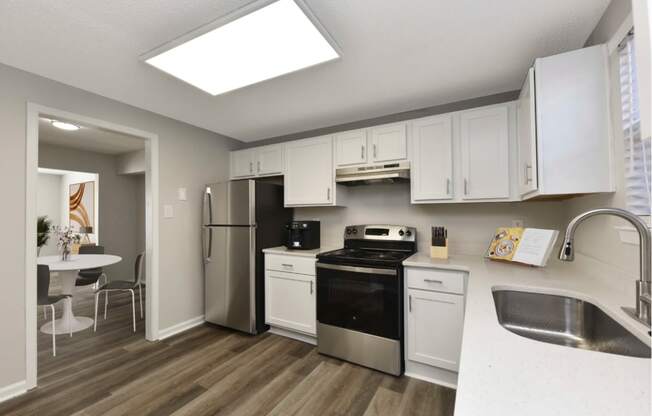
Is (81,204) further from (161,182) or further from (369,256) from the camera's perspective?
(369,256)

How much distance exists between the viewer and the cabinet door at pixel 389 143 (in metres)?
2.50

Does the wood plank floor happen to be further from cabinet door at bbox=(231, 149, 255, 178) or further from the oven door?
cabinet door at bbox=(231, 149, 255, 178)

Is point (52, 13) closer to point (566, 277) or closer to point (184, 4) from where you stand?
point (184, 4)

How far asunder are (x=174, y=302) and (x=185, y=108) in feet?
6.49

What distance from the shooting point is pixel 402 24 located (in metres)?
1.50

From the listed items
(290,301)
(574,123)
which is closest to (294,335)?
(290,301)

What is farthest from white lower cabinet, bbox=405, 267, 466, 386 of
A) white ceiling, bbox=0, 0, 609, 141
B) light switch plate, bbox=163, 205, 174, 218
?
light switch plate, bbox=163, 205, 174, 218

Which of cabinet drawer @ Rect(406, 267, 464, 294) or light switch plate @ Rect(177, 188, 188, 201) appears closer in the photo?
cabinet drawer @ Rect(406, 267, 464, 294)

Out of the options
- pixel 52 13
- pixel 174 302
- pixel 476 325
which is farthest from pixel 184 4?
pixel 174 302

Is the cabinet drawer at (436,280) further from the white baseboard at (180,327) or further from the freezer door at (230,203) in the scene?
the white baseboard at (180,327)

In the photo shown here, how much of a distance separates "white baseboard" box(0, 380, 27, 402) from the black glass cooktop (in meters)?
2.26

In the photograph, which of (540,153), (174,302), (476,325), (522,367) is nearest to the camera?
(522,367)

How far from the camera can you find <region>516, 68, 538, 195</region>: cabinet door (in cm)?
154

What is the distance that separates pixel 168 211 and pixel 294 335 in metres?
1.81
